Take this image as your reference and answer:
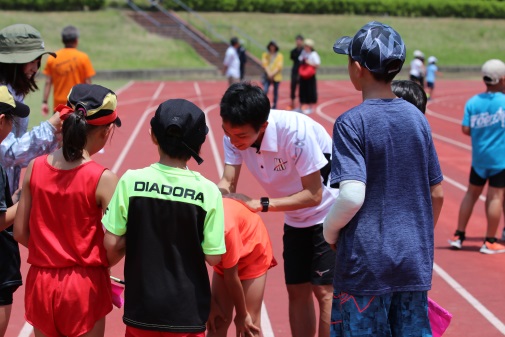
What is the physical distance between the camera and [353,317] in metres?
3.59

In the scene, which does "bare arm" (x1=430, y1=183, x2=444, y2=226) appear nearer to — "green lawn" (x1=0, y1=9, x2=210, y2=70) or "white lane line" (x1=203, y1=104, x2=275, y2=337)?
"white lane line" (x1=203, y1=104, x2=275, y2=337)

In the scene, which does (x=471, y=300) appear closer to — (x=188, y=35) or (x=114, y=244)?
(x=114, y=244)

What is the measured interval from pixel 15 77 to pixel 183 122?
5.58 ft

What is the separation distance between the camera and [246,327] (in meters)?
4.00

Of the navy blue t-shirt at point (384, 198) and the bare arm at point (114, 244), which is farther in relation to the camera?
the bare arm at point (114, 244)

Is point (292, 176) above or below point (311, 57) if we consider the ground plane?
above

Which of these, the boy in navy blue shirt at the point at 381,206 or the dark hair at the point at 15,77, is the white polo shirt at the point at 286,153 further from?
the dark hair at the point at 15,77

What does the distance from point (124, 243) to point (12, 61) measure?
171cm

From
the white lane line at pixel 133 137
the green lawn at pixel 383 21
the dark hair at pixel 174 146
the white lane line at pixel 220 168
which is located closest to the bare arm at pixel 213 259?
the dark hair at pixel 174 146

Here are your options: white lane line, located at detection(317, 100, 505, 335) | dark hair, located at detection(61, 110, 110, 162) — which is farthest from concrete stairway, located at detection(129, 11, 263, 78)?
dark hair, located at detection(61, 110, 110, 162)

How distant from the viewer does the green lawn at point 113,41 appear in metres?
38.4

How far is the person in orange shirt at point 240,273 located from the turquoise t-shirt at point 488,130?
493cm

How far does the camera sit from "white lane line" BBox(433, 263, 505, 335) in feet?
20.9

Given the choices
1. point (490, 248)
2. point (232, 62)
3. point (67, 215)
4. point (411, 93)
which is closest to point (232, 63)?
point (232, 62)
